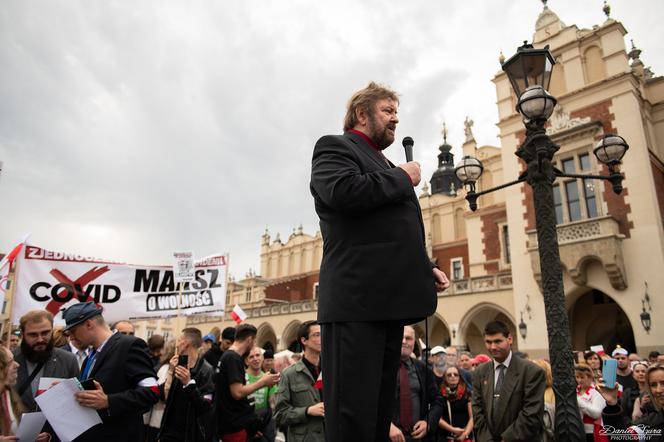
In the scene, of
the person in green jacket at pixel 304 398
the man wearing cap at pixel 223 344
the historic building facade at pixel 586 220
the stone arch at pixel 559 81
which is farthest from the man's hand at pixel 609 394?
the stone arch at pixel 559 81

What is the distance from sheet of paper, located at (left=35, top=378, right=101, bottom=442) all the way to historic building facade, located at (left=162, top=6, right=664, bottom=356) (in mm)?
13680

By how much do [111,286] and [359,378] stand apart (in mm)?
7154

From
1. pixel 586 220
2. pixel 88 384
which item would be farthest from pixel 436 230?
pixel 88 384

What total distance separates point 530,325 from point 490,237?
6046 millimetres

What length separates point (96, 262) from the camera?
7.24m

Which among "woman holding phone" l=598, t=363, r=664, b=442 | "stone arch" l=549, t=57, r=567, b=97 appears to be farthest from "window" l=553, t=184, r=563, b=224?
"woman holding phone" l=598, t=363, r=664, b=442

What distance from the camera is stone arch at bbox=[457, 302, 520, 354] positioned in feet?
58.8

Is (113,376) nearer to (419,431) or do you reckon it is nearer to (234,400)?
(234,400)

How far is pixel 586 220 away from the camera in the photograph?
1334 cm

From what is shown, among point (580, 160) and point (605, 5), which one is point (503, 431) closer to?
point (580, 160)

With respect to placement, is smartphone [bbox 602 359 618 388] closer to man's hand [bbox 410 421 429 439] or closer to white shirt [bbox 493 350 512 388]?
white shirt [bbox 493 350 512 388]

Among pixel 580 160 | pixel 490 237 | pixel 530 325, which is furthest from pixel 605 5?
pixel 530 325

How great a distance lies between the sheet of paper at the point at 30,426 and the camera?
2.59 m

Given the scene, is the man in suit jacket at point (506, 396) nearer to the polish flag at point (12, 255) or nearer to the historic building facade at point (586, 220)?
the polish flag at point (12, 255)
